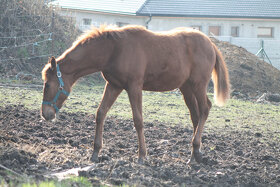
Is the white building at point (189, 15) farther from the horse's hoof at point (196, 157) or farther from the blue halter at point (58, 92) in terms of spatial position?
the blue halter at point (58, 92)

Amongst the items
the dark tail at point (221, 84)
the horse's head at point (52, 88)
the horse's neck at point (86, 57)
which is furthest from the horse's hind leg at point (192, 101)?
the horse's head at point (52, 88)

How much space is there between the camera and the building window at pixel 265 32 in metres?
33.8

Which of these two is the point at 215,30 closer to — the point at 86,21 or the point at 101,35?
the point at 86,21

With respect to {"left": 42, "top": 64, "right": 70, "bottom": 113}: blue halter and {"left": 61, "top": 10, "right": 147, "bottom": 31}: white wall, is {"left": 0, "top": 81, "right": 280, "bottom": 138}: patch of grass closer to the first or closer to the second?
{"left": 42, "top": 64, "right": 70, "bottom": 113}: blue halter

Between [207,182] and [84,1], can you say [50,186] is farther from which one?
[84,1]

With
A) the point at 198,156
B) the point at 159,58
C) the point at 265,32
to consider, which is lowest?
the point at 198,156

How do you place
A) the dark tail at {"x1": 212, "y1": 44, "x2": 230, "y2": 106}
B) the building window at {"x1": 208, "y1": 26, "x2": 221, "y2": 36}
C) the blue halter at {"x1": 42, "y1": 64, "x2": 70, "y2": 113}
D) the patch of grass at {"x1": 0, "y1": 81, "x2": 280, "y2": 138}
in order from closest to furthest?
the blue halter at {"x1": 42, "y1": 64, "x2": 70, "y2": 113}
the dark tail at {"x1": 212, "y1": 44, "x2": 230, "y2": 106}
the patch of grass at {"x1": 0, "y1": 81, "x2": 280, "y2": 138}
the building window at {"x1": 208, "y1": 26, "x2": 221, "y2": 36}

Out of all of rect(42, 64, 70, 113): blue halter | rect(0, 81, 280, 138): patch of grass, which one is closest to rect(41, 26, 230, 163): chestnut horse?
rect(42, 64, 70, 113): blue halter

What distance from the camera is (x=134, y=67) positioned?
6160 mm

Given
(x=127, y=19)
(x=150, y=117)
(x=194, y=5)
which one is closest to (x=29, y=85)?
(x=150, y=117)

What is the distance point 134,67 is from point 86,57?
72 centimetres

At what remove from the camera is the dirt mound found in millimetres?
20212

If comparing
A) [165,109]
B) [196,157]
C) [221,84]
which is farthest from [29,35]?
[196,157]

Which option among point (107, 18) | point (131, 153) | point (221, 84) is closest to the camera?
point (131, 153)
